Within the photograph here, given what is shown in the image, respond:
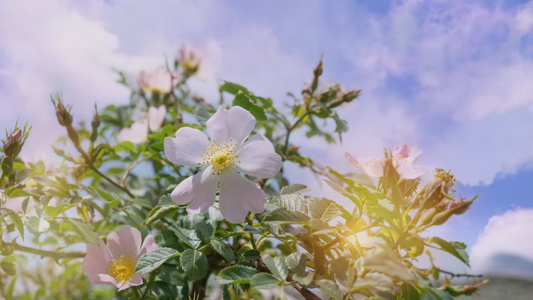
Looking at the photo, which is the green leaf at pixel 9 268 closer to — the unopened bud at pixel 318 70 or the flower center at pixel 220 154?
the flower center at pixel 220 154

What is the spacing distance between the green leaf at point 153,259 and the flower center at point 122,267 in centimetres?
14

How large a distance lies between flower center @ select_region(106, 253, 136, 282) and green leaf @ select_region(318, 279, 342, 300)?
17.0 inches

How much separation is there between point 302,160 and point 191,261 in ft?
1.57

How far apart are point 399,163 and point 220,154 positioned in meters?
0.28

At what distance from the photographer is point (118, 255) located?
88cm

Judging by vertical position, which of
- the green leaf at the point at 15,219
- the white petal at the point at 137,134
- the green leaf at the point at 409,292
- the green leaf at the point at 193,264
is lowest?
the green leaf at the point at 409,292

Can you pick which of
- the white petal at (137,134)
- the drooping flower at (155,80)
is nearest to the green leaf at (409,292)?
the white petal at (137,134)

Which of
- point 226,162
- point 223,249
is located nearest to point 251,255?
point 223,249

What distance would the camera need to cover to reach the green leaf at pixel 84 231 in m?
0.77

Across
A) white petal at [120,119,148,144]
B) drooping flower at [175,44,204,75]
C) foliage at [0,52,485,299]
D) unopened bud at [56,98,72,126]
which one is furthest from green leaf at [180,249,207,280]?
drooping flower at [175,44,204,75]

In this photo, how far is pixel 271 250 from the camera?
1069mm

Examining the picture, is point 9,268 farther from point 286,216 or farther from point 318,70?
point 318,70

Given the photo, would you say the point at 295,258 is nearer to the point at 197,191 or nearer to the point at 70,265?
the point at 197,191

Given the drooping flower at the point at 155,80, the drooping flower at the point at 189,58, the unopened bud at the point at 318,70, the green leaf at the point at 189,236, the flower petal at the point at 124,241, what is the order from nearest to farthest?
the green leaf at the point at 189,236 → the flower petal at the point at 124,241 → the unopened bud at the point at 318,70 → the drooping flower at the point at 155,80 → the drooping flower at the point at 189,58
